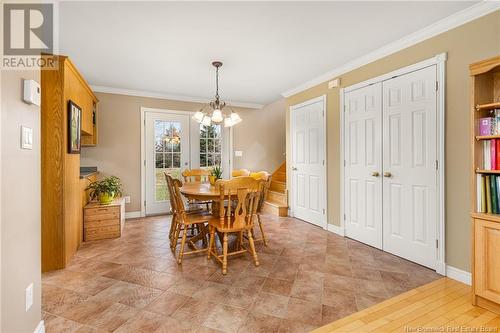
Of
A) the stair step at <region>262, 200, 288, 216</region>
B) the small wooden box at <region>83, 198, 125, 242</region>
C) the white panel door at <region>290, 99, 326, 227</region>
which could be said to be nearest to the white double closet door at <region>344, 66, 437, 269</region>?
the white panel door at <region>290, 99, 326, 227</region>

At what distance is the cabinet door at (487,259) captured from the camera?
178 cm

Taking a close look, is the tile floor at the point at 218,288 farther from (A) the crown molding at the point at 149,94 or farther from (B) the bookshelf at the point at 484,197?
(A) the crown molding at the point at 149,94

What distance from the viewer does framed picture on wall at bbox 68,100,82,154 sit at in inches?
108

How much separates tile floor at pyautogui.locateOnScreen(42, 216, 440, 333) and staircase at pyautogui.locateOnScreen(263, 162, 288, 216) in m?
1.57

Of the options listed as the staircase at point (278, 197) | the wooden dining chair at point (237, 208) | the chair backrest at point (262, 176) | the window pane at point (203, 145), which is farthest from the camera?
the window pane at point (203, 145)

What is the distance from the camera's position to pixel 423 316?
1.79 meters

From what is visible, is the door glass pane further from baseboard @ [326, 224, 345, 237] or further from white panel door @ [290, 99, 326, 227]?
baseboard @ [326, 224, 345, 237]

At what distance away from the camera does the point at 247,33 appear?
8.52 feet

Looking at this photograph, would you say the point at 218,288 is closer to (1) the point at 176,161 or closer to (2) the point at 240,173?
(2) the point at 240,173

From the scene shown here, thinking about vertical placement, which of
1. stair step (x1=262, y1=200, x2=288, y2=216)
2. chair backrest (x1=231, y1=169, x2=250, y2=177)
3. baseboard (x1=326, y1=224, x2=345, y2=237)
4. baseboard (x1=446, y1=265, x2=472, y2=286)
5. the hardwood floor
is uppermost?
chair backrest (x1=231, y1=169, x2=250, y2=177)

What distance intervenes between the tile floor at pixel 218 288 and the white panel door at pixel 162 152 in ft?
5.79

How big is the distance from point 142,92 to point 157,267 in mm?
3511

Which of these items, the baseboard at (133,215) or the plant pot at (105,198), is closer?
the plant pot at (105,198)

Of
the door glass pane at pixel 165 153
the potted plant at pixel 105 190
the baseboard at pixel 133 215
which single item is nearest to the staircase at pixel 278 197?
the door glass pane at pixel 165 153
